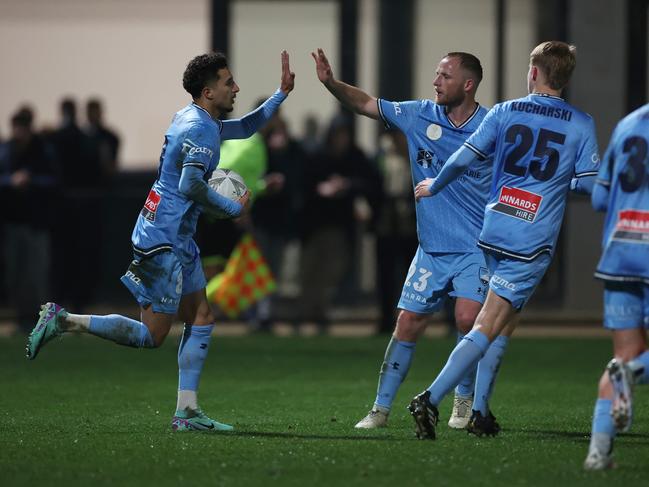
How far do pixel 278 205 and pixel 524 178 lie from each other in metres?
8.80

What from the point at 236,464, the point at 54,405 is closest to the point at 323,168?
the point at 54,405

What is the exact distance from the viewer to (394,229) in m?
16.0

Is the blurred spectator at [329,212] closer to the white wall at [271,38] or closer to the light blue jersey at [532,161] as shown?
the white wall at [271,38]

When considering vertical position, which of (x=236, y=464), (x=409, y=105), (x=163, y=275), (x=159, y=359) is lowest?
(x=159, y=359)

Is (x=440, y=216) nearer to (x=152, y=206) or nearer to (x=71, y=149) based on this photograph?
(x=152, y=206)

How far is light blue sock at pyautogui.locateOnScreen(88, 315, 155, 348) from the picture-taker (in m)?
8.20

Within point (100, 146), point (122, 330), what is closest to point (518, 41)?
point (100, 146)

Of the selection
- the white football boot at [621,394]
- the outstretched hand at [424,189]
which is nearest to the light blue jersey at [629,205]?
the white football boot at [621,394]

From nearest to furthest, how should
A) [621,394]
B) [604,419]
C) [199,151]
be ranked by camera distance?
1. [621,394]
2. [604,419]
3. [199,151]

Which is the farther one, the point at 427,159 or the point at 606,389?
the point at 427,159

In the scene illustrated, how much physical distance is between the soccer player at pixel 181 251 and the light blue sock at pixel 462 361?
136cm

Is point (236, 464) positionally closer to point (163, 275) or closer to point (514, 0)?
point (163, 275)

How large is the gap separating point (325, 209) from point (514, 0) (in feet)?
12.2

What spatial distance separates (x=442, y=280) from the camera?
27.8 feet
